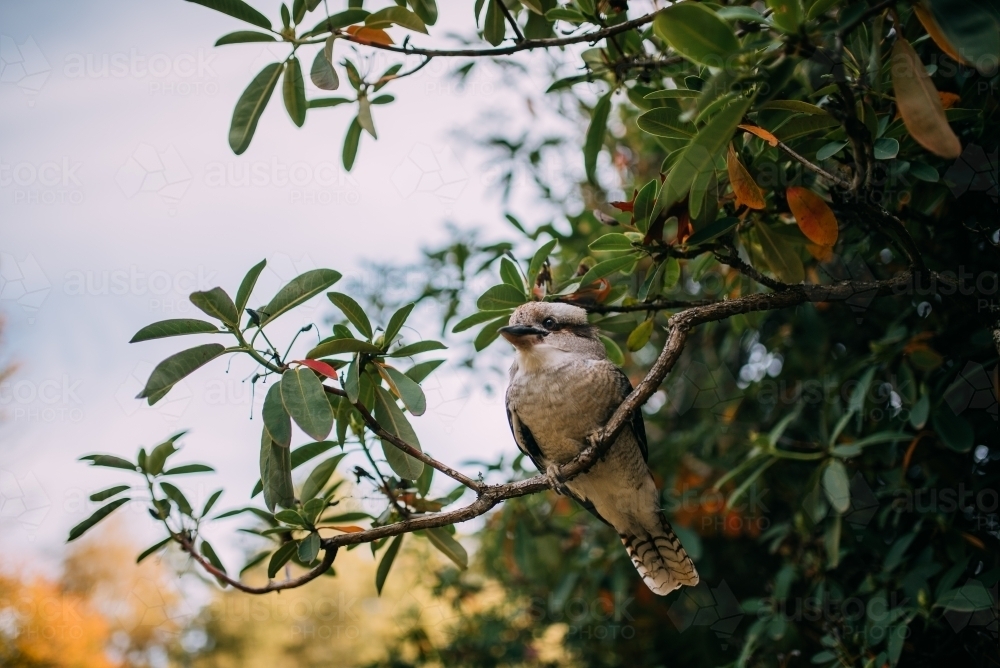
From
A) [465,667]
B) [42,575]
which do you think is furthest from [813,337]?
[42,575]

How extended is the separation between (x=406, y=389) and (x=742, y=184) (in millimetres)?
1052

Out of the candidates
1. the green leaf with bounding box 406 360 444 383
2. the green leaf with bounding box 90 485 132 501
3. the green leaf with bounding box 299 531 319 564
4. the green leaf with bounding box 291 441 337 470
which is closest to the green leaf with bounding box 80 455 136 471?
the green leaf with bounding box 90 485 132 501

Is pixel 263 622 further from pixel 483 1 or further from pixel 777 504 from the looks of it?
pixel 483 1

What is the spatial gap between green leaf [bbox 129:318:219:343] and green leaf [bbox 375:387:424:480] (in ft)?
1.61

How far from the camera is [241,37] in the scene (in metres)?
1.91

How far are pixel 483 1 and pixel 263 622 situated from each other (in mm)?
6400

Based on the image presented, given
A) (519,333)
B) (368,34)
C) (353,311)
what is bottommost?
(519,333)

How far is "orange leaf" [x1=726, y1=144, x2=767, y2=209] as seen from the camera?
6.03 ft

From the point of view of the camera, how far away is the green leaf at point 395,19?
1943mm

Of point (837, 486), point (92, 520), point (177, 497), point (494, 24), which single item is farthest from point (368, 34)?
point (837, 486)

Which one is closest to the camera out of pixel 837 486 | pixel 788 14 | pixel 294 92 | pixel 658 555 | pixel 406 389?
pixel 788 14

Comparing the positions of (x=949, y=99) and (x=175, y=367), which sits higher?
(x=175, y=367)

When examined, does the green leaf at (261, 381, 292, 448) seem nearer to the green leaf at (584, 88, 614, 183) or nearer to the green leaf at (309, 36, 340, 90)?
the green leaf at (309, 36, 340, 90)

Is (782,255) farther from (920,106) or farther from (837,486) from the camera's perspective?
(837,486)
